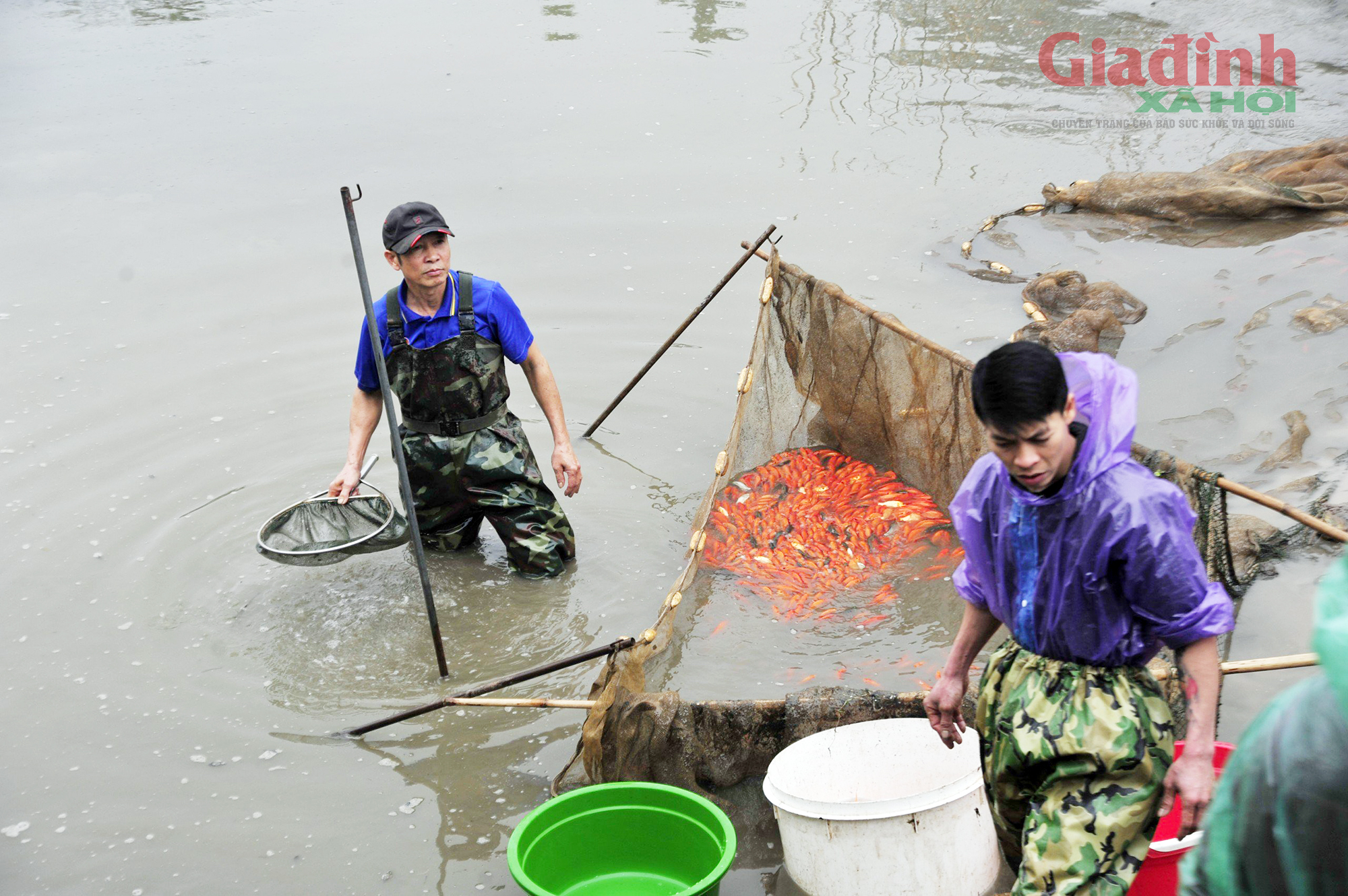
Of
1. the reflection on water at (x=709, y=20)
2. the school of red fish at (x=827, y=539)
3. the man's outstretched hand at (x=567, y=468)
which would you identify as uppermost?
the reflection on water at (x=709, y=20)

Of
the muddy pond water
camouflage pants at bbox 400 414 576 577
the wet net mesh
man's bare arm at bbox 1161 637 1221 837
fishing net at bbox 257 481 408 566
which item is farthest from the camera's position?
camouflage pants at bbox 400 414 576 577

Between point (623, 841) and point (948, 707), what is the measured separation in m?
1.28

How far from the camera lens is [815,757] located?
3.50 meters

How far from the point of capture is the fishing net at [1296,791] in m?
1.18

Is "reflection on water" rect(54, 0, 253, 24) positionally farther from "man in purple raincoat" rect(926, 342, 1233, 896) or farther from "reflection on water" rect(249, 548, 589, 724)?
"man in purple raincoat" rect(926, 342, 1233, 896)

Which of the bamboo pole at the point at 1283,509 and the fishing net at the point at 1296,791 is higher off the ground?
the fishing net at the point at 1296,791

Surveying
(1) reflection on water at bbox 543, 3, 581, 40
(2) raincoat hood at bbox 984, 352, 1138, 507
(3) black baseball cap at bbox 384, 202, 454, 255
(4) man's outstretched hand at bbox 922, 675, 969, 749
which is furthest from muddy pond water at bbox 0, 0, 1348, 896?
(2) raincoat hood at bbox 984, 352, 1138, 507

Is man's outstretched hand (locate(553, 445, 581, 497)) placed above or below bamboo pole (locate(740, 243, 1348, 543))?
below

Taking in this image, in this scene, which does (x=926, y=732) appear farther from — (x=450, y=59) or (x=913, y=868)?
(x=450, y=59)

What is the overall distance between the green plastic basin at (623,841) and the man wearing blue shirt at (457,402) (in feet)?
5.99

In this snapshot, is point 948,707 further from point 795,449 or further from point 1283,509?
point 795,449

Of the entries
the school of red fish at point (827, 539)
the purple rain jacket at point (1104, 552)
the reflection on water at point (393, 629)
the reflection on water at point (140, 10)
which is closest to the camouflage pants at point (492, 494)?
the reflection on water at point (393, 629)

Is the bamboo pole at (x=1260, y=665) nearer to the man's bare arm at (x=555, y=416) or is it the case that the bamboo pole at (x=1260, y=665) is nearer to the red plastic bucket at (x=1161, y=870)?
the red plastic bucket at (x=1161, y=870)

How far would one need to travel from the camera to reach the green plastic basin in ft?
11.3
